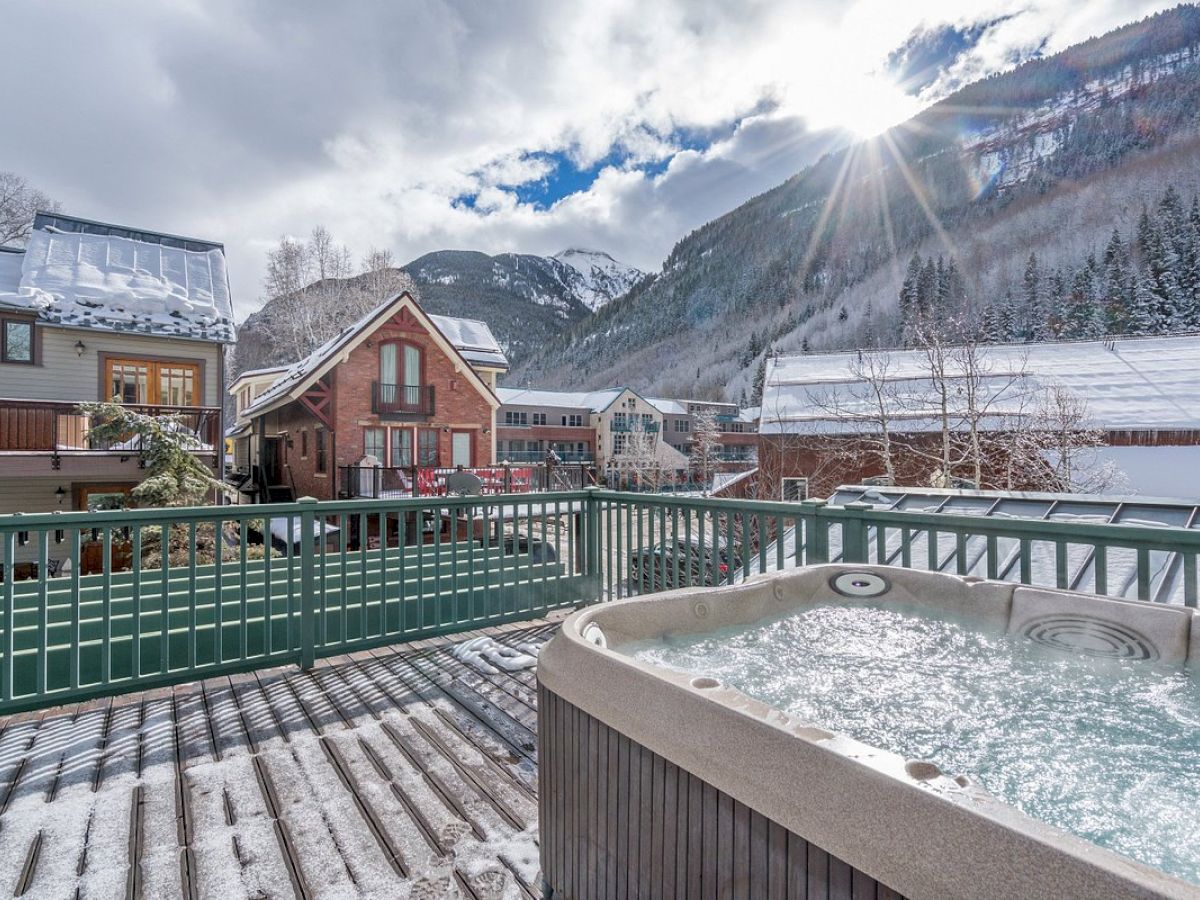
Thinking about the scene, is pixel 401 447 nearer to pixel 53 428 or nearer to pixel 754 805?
pixel 53 428

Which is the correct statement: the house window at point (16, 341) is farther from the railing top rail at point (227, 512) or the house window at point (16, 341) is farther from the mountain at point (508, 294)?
the mountain at point (508, 294)

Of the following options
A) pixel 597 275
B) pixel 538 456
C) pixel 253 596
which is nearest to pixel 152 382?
pixel 253 596

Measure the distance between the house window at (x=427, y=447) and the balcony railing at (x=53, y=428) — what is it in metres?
6.16

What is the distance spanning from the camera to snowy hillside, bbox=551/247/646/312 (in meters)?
114

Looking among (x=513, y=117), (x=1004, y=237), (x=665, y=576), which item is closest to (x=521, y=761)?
(x=665, y=576)

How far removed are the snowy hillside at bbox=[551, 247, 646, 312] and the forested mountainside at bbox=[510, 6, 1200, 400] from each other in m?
26.0

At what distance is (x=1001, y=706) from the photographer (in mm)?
1812

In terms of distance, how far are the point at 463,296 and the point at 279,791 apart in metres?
71.1

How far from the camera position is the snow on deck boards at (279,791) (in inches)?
62.9

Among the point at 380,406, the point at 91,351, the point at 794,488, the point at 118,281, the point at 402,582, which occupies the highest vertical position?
the point at 118,281

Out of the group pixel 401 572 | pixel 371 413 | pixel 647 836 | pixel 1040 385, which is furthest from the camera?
pixel 371 413

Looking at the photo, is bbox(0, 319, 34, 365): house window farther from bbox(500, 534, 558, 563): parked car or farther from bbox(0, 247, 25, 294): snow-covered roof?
bbox(500, 534, 558, 563): parked car

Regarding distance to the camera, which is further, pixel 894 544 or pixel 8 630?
pixel 894 544

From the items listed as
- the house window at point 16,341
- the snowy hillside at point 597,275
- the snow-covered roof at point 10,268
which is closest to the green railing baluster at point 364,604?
the house window at point 16,341
